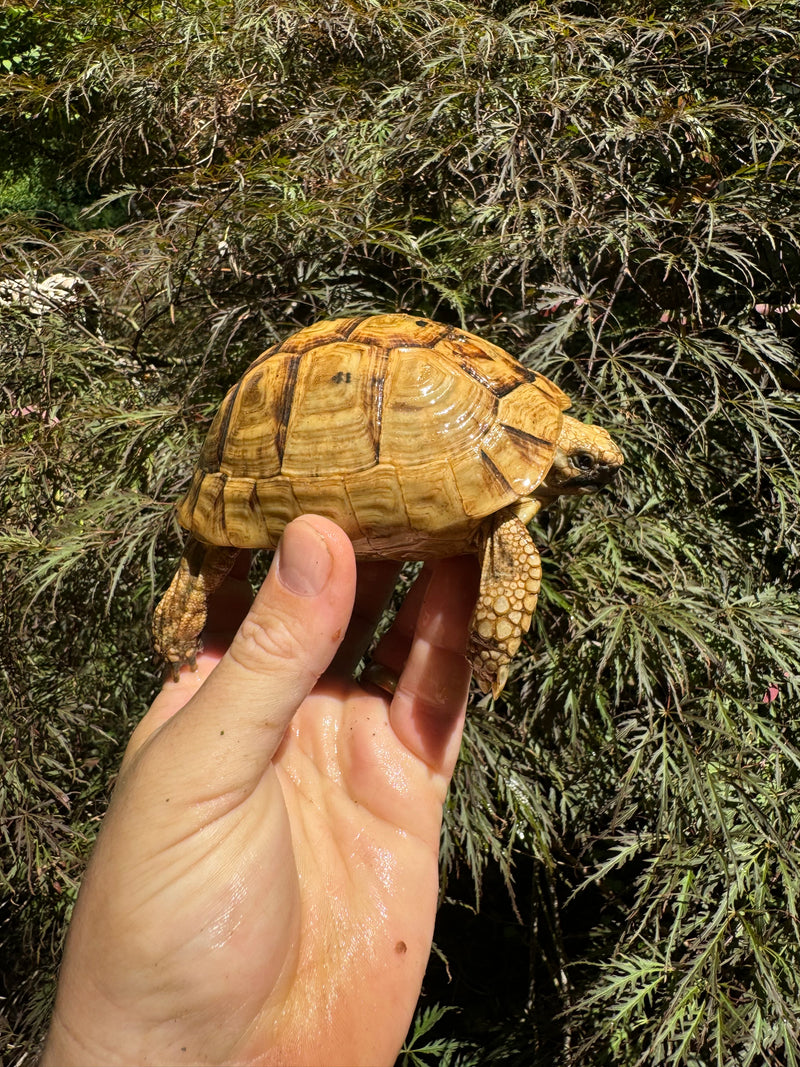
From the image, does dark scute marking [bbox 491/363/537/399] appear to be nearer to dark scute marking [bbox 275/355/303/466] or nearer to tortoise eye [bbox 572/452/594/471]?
tortoise eye [bbox 572/452/594/471]

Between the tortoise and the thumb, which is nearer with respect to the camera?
the thumb

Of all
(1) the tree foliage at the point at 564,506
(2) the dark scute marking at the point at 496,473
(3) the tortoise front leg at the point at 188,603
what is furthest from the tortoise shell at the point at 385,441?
(1) the tree foliage at the point at 564,506

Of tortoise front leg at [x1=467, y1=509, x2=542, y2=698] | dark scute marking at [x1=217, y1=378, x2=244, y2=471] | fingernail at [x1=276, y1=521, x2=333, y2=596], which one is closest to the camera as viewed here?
fingernail at [x1=276, y1=521, x2=333, y2=596]

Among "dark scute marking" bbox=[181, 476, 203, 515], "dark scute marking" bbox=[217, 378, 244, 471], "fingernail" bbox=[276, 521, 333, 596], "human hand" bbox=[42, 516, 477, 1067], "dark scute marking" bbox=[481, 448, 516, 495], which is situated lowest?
"human hand" bbox=[42, 516, 477, 1067]

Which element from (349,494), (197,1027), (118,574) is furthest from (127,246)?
(197,1027)

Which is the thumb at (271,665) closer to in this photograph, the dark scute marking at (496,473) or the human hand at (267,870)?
the human hand at (267,870)

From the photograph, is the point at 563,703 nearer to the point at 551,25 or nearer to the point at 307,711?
the point at 307,711

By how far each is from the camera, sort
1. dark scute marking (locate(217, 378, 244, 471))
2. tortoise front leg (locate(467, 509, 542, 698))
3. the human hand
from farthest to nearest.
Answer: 1. dark scute marking (locate(217, 378, 244, 471))
2. tortoise front leg (locate(467, 509, 542, 698))
3. the human hand

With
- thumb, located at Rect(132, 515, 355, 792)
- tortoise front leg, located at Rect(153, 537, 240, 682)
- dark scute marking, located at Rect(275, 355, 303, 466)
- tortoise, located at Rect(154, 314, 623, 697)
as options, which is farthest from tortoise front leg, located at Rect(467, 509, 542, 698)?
tortoise front leg, located at Rect(153, 537, 240, 682)
